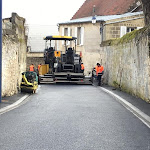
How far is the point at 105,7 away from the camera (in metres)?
43.6

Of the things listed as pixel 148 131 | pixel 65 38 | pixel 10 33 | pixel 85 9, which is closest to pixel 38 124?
pixel 148 131

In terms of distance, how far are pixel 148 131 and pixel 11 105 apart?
565cm

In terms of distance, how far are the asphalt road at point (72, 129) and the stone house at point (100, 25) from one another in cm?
1664

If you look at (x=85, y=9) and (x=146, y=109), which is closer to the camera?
(x=146, y=109)

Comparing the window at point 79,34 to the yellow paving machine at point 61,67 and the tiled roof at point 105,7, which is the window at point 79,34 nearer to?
the tiled roof at point 105,7

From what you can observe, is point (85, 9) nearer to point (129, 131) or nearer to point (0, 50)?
point (0, 50)

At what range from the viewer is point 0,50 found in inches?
509

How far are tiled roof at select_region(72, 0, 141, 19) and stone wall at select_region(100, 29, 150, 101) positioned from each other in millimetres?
15919

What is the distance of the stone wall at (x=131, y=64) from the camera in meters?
13.8

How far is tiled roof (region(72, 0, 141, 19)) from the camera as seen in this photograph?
3866cm

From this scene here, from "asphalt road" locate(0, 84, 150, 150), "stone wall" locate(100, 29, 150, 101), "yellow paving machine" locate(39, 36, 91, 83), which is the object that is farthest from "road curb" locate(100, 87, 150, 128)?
"yellow paving machine" locate(39, 36, 91, 83)

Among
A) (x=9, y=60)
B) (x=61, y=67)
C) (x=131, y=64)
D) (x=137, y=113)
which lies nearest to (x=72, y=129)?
(x=137, y=113)

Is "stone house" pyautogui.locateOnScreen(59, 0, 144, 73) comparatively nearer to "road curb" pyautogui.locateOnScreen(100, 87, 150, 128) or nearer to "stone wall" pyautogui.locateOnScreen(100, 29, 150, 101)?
"stone wall" pyautogui.locateOnScreen(100, 29, 150, 101)

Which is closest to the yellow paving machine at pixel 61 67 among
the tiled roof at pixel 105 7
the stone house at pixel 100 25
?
the stone house at pixel 100 25
